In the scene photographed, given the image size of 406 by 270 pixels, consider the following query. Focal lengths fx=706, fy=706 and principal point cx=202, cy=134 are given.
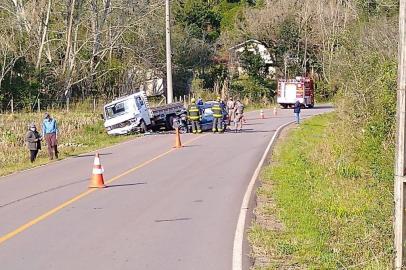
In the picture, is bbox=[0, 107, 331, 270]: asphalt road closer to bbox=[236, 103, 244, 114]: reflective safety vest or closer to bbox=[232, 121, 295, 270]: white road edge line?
bbox=[232, 121, 295, 270]: white road edge line

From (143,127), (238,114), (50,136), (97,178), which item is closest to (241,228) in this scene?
(97,178)

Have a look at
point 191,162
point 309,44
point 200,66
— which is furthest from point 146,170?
point 309,44

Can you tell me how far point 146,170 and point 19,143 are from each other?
13.5 meters

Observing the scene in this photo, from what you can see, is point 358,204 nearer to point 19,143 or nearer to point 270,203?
point 270,203

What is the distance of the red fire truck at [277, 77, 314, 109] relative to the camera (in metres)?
58.3

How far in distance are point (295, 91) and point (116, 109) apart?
85.0 ft

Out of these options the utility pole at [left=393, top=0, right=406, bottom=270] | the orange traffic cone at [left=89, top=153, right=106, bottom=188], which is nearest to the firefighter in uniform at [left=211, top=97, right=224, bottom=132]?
the orange traffic cone at [left=89, top=153, right=106, bottom=188]

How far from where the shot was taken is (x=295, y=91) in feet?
192

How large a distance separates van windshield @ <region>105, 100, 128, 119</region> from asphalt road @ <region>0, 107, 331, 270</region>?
40.7 ft

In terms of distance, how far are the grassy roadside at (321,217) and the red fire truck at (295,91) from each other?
37.2 metres

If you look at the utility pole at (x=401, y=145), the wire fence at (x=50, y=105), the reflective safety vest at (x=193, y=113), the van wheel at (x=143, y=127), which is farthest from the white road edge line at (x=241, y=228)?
the wire fence at (x=50, y=105)

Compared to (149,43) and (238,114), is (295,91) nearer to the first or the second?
(149,43)

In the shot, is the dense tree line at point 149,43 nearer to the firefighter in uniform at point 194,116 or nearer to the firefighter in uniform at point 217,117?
the firefighter in uniform at point 217,117

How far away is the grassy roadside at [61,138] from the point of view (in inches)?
1010
